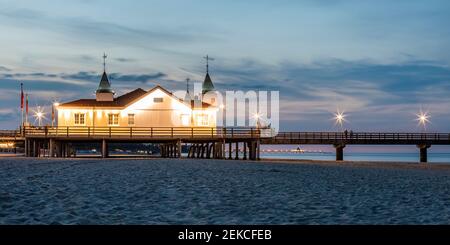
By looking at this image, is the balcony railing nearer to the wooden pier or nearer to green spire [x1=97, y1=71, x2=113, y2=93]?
the wooden pier

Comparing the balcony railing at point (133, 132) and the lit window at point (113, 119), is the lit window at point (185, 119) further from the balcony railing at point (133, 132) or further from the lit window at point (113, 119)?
the lit window at point (113, 119)

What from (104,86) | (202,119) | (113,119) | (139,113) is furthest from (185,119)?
(104,86)

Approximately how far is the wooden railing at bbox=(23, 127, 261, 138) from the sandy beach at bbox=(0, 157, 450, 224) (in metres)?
24.1

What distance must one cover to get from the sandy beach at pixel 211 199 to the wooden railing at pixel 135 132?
24.1m

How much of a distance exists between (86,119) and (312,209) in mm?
38037

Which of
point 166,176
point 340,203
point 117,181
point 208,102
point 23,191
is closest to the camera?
point 340,203

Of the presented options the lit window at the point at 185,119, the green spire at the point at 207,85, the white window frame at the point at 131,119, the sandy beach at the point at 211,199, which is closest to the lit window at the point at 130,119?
the white window frame at the point at 131,119

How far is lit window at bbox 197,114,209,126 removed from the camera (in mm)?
51344

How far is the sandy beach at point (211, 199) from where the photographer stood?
45.9ft

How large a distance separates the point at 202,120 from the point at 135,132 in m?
6.01

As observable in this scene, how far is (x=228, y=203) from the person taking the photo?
16328mm

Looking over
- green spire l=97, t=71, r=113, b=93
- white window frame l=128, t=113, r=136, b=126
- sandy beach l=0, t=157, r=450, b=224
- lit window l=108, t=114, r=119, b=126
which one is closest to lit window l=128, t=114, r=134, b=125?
white window frame l=128, t=113, r=136, b=126
